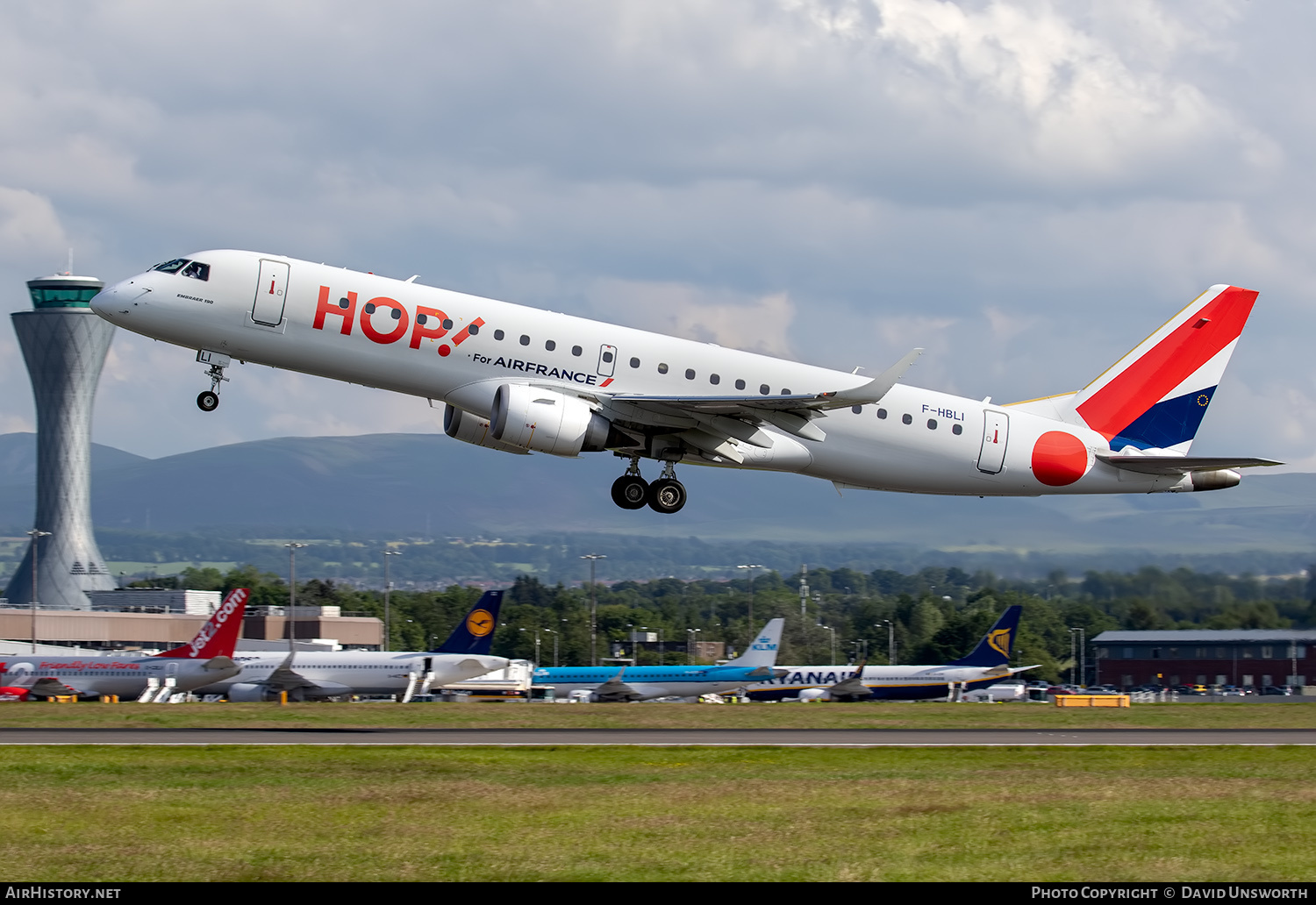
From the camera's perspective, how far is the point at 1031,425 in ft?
141

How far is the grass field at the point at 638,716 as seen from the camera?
51.6 metres

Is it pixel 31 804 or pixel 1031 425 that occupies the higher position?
pixel 1031 425

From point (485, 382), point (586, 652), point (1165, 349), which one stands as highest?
point (1165, 349)

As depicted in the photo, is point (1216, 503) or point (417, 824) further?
point (1216, 503)

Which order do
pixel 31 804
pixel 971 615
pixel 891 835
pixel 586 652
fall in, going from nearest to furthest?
pixel 891 835, pixel 31 804, pixel 971 615, pixel 586 652

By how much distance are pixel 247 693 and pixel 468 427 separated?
37653 millimetres

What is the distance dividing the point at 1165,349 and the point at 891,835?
25667 millimetres

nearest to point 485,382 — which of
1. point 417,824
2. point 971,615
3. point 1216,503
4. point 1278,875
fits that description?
point 417,824

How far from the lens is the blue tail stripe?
44375mm

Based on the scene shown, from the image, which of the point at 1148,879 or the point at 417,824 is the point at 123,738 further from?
the point at 1148,879

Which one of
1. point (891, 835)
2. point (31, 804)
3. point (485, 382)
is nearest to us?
point (891, 835)

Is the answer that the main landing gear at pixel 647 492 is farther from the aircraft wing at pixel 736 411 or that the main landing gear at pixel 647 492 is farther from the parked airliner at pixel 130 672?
the parked airliner at pixel 130 672

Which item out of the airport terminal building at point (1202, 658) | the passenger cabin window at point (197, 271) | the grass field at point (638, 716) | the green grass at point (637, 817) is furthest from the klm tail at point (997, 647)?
the passenger cabin window at point (197, 271)

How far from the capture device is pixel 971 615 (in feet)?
446
